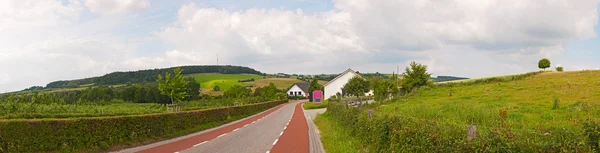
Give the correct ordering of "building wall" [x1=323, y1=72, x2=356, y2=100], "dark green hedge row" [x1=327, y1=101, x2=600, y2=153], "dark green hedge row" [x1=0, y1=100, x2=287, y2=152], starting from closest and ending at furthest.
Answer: "dark green hedge row" [x1=327, y1=101, x2=600, y2=153] → "dark green hedge row" [x1=0, y1=100, x2=287, y2=152] → "building wall" [x1=323, y1=72, x2=356, y2=100]

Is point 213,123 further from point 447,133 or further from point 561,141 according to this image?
point 561,141

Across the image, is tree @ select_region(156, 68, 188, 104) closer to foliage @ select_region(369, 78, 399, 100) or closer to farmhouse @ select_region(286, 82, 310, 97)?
foliage @ select_region(369, 78, 399, 100)

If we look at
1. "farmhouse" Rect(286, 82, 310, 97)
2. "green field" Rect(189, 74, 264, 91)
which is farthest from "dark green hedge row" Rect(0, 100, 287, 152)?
"farmhouse" Rect(286, 82, 310, 97)

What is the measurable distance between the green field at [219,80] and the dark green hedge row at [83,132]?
10562 centimetres

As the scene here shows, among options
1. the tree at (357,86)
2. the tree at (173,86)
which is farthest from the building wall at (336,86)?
the tree at (173,86)

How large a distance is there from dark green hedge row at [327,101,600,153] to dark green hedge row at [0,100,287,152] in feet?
31.0

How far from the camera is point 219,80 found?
13612 cm

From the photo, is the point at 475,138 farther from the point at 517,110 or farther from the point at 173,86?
the point at 173,86

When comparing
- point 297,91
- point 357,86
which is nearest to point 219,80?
point 297,91

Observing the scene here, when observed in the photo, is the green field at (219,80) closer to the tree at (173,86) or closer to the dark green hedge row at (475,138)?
the tree at (173,86)

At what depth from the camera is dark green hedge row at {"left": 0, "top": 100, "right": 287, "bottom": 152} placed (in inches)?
456

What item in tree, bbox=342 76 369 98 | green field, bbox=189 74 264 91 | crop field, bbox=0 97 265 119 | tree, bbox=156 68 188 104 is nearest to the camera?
crop field, bbox=0 97 265 119

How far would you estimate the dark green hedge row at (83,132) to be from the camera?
38.0 ft

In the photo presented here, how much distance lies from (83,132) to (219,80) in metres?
124
